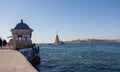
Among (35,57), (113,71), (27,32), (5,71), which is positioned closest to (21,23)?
(27,32)

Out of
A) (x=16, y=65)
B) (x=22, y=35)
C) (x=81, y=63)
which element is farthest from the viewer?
(x=81, y=63)

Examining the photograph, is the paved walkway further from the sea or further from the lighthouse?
the sea

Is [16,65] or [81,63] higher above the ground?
[16,65]

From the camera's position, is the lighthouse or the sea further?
the sea

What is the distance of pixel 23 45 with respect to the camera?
30.8 m

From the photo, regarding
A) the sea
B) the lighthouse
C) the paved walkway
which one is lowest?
the sea

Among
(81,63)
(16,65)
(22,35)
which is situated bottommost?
(81,63)

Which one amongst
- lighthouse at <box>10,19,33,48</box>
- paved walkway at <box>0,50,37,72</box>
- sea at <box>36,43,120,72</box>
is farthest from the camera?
sea at <box>36,43,120,72</box>

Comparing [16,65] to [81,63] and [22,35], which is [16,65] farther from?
[81,63]

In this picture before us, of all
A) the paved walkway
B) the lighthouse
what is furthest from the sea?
the paved walkway

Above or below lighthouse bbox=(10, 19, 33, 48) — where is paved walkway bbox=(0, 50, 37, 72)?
below

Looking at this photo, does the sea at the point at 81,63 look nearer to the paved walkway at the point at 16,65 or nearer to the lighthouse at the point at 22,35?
the lighthouse at the point at 22,35

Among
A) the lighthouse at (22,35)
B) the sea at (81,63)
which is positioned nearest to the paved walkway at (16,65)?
the lighthouse at (22,35)

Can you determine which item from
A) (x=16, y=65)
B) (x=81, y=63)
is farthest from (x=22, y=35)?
(x=16, y=65)
